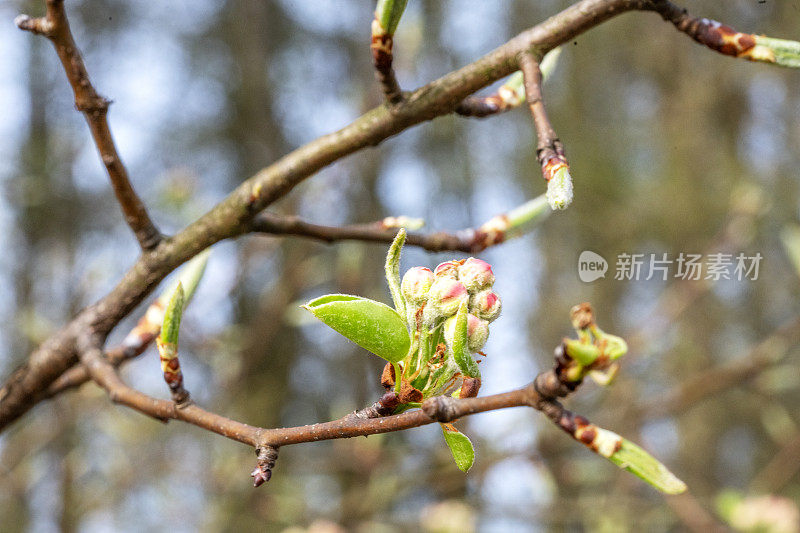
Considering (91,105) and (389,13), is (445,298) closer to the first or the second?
(389,13)

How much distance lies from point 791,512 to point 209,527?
186 cm

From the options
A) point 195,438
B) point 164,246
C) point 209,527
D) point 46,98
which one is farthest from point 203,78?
point 164,246

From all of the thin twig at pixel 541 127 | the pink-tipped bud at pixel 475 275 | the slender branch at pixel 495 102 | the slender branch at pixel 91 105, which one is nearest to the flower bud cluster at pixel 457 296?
the pink-tipped bud at pixel 475 275

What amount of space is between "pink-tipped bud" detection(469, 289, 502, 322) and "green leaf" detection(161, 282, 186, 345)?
0.23 meters

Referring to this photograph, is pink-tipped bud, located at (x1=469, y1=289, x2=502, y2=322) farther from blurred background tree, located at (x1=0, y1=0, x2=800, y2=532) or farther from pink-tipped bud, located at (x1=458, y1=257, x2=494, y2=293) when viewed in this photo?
blurred background tree, located at (x1=0, y1=0, x2=800, y2=532)

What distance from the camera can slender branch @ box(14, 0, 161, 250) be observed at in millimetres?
581

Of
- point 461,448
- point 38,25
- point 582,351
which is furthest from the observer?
point 38,25

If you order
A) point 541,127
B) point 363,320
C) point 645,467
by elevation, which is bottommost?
point 645,467

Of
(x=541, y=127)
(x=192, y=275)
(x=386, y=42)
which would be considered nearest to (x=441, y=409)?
(x=541, y=127)

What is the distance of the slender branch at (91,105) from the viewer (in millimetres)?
581

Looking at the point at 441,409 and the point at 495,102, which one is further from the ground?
the point at 495,102

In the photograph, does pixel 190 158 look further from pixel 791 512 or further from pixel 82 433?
pixel 791 512

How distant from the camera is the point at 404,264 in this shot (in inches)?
129

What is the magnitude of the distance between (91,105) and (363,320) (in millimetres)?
378
